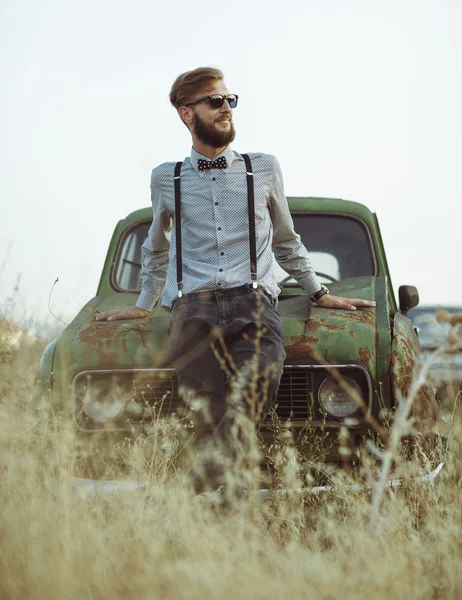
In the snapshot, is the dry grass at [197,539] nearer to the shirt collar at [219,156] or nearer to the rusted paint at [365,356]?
the rusted paint at [365,356]

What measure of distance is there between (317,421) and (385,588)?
1.29 m

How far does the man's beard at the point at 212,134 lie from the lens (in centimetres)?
327

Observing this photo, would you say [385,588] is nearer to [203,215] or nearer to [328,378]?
[328,378]

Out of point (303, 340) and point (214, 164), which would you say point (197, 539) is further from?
point (214, 164)

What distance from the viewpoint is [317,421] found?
3.31m

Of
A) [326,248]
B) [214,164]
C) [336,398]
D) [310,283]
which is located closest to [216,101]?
[214,164]

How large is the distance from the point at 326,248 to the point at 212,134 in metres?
1.78

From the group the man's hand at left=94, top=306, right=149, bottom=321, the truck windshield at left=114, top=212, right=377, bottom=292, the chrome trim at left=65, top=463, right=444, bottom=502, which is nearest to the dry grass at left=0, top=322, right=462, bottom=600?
the chrome trim at left=65, top=463, right=444, bottom=502

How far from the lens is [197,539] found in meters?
2.32

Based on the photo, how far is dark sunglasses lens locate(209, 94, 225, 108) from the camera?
10.6 feet

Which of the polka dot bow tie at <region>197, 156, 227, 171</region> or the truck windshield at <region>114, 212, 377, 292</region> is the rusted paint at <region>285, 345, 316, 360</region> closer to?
the polka dot bow tie at <region>197, 156, 227, 171</region>

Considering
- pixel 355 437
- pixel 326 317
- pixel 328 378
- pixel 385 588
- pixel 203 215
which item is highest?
pixel 203 215

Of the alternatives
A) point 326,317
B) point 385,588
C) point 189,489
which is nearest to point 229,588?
point 385,588

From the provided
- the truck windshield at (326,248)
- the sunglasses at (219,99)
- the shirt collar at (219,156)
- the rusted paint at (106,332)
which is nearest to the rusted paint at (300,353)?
the rusted paint at (106,332)
